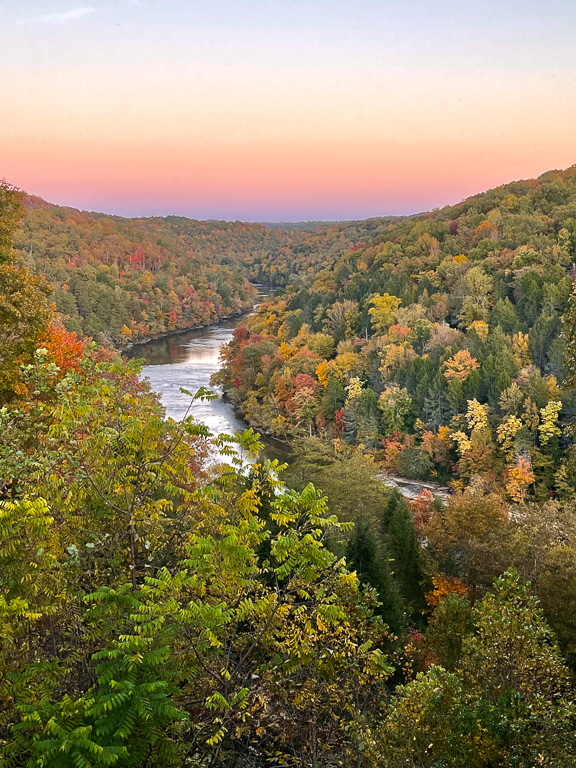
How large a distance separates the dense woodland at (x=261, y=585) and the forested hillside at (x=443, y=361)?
48 cm

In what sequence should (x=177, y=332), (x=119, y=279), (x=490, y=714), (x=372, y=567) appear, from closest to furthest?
(x=490, y=714), (x=372, y=567), (x=177, y=332), (x=119, y=279)

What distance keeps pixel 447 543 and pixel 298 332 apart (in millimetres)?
53950

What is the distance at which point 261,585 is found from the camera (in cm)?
671

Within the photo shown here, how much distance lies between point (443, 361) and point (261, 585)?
45.0m

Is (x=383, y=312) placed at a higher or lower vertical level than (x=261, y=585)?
higher

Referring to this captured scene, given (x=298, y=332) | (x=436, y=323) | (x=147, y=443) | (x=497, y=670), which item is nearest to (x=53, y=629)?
(x=147, y=443)

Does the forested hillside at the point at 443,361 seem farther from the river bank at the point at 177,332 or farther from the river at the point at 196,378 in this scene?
the river bank at the point at 177,332

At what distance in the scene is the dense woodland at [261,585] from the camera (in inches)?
215

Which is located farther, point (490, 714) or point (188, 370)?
point (188, 370)

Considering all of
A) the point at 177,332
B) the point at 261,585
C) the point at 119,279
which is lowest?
the point at 261,585

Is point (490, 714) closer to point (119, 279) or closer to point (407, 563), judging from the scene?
point (407, 563)

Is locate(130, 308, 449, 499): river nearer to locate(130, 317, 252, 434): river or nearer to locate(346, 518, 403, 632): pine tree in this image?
locate(130, 317, 252, 434): river

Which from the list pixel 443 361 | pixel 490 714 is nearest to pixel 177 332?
pixel 443 361

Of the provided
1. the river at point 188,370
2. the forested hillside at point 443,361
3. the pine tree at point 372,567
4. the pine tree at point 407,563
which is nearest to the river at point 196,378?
the river at point 188,370
